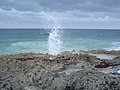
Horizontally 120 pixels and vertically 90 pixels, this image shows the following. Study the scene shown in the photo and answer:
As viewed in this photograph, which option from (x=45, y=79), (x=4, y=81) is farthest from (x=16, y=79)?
(x=45, y=79)

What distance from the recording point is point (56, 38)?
121ft

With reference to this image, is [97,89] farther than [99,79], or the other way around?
[99,79]

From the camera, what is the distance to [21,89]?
44.9ft

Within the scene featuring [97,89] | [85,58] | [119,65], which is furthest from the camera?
[85,58]

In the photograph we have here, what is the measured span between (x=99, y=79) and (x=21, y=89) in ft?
12.8

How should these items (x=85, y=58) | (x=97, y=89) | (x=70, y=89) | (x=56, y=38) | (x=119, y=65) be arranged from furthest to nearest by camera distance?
(x=56, y=38) → (x=85, y=58) → (x=119, y=65) → (x=70, y=89) → (x=97, y=89)

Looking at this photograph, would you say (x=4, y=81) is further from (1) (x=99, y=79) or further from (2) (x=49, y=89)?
(1) (x=99, y=79)

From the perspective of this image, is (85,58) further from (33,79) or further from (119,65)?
(33,79)

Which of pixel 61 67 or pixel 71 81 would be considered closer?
pixel 71 81

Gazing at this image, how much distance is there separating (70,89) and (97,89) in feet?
5.06

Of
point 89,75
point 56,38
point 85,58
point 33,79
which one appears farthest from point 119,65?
point 56,38

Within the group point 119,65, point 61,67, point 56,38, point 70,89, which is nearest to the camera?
point 70,89

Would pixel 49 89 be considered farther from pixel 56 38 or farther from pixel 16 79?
pixel 56 38

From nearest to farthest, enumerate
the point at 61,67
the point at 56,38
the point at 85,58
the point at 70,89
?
the point at 70,89 < the point at 61,67 < the point at 85,58 < the point at 56,38
